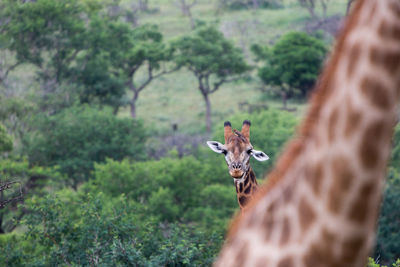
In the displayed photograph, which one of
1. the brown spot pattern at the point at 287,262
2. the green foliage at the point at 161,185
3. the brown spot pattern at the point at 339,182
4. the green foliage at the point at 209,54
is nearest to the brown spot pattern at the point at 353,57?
the brown spot pattern at the point at 339,182

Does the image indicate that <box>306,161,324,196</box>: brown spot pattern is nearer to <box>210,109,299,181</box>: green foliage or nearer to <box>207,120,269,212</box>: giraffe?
<box>207,120,269,212</box>: giraffe

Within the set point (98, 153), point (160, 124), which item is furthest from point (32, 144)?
point (160, 124)

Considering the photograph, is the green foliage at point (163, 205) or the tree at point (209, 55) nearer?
the green foliage at point (163, 205)

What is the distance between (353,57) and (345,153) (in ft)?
1.10

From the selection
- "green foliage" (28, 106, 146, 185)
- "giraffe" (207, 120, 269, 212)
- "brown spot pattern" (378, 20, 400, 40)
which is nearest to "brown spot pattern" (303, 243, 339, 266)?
"brown spot pattern" (378, 20, 400, 40)

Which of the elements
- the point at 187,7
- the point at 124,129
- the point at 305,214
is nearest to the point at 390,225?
the point at 124,129

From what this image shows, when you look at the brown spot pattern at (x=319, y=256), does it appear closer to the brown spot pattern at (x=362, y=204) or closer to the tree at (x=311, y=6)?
the brown spot pattern at (x=362, y=204)

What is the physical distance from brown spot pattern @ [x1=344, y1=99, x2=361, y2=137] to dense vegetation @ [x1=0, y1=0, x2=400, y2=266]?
5.45m

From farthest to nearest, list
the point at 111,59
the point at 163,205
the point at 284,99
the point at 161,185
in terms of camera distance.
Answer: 1. the point at 284,99
2. the point at 111,59
3. the point at 161,185
4. the point at 163,205

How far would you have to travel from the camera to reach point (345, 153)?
1880 mm

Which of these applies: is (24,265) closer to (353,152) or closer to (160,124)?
(353,152)

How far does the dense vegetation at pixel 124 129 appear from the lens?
360 inches

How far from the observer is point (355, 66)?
75.6 inches

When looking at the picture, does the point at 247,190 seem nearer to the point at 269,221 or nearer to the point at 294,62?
the point at 269,221
